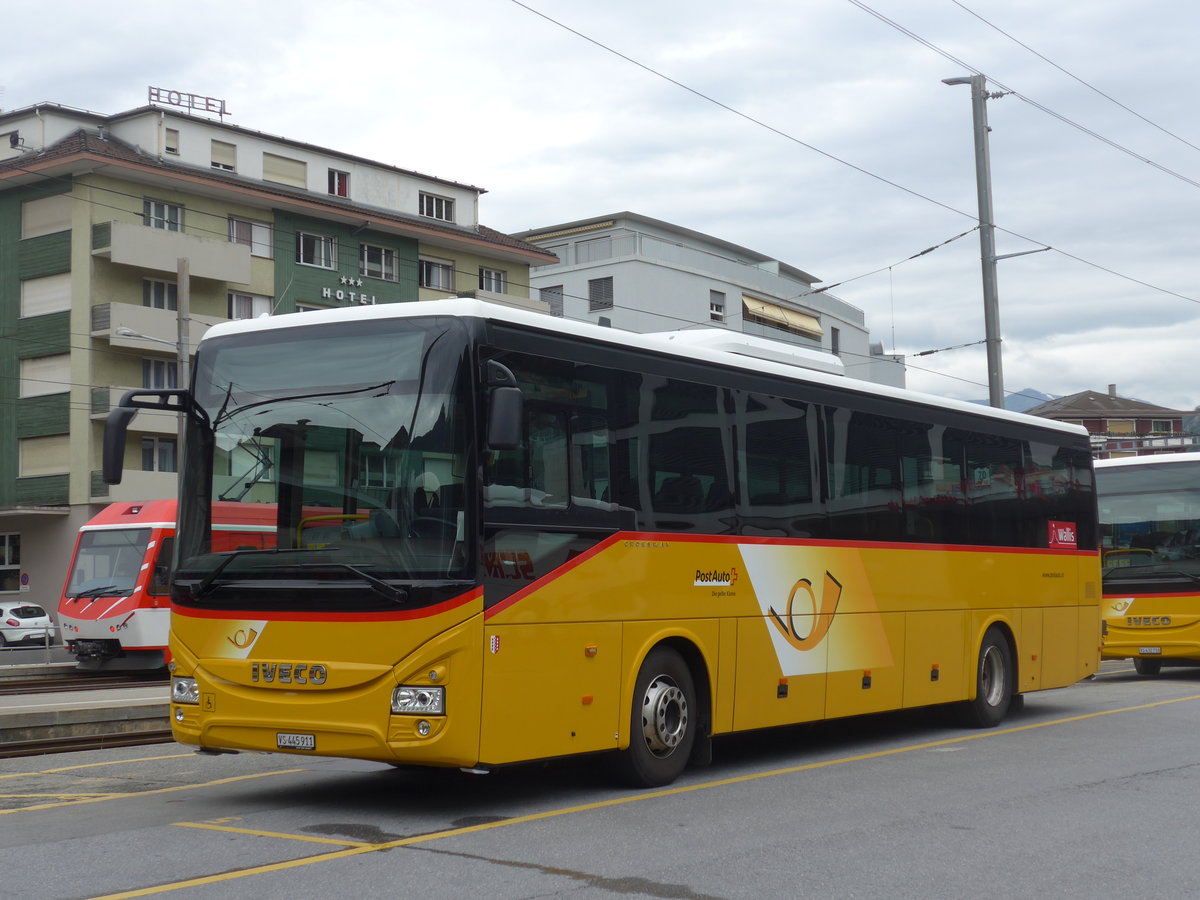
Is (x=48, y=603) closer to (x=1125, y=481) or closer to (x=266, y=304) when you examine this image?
(x=266, y=304)

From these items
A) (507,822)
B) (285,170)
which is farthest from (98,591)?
(285,170)

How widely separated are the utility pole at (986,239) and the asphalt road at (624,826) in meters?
13.8

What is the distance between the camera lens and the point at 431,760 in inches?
346

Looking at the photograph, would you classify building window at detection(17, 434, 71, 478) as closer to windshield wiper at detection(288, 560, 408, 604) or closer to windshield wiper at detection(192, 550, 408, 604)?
windshield wiper at detection(192, 550, 408, 604)

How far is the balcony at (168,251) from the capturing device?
152ft

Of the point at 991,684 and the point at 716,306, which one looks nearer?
the point at 991,684

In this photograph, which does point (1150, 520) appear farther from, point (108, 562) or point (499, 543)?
point (108, 562)

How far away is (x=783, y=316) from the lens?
70500mm

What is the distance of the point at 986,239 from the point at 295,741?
20.8m

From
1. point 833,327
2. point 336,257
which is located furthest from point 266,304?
point 833,327

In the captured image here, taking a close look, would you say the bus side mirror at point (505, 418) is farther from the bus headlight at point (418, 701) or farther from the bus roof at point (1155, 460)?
the bus roof at point (1155, 460)

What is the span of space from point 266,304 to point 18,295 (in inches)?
316

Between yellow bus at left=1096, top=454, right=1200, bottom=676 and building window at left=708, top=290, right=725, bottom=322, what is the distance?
4189 centimetres

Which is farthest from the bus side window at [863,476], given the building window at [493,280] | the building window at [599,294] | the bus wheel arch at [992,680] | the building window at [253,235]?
the building window at [599,294]
